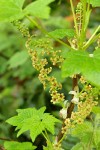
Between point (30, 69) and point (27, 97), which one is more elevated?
point (30, 69)

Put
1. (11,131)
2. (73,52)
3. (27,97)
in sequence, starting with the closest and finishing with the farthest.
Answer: (73,52) < (11,131) < (27,97)

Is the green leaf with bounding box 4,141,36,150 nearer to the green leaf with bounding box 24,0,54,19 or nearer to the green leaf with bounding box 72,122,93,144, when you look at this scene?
the green leaf with bounding box 72,122,93,144

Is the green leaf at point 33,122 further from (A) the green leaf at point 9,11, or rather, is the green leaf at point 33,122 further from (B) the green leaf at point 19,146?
(A) the green leaf at point 9,11

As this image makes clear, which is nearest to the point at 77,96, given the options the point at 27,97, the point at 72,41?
the point at 72,41

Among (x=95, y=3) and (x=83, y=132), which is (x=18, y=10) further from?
(x=83, y=132)

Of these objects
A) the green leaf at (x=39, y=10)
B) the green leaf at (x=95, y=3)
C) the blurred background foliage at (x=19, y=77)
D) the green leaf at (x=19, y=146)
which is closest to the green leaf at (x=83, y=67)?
the green leaf at (x=39, y=10)

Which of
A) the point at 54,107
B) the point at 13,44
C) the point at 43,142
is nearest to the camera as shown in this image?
the point at 43,142

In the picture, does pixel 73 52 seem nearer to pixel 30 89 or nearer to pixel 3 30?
pixel 30 89
